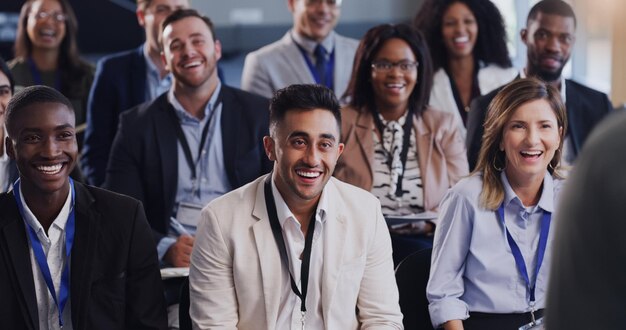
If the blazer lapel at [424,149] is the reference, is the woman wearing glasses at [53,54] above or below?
above

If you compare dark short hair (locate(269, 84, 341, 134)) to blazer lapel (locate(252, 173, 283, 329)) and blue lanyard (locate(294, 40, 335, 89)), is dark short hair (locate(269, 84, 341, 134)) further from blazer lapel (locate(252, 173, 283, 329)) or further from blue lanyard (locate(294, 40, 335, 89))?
blue lanyard (locate(294, 40, 335, 89))

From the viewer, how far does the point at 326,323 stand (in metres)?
2.48

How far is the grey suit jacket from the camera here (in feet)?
15.0

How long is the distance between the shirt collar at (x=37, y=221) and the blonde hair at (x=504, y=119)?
1241 mm

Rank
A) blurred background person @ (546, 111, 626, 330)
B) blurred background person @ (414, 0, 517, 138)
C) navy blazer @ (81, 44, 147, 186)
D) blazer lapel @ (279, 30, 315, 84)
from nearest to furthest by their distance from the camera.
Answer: blurred background person @ (546, 111, 626, 330) → navy blazer @ (81, 44, 147, 186) → blurred background person @ (414, 0, 517, 138) → blazer lapel @ (279, 30, 315, 84)

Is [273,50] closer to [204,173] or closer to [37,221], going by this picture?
[204,173]

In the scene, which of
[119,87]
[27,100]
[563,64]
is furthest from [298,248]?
[119,87]

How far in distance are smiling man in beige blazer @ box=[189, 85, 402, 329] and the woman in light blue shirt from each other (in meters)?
0.21

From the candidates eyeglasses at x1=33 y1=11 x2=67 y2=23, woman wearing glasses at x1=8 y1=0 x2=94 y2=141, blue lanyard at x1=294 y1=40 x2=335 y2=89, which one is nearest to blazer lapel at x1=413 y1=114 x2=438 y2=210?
blue lanyard at x1=294 y1=40 x2=335 y2=89

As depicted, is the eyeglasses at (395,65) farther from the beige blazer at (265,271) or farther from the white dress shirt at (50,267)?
the white dress shirt at (50,267)

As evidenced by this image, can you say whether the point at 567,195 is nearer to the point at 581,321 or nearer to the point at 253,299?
the point at 581,321

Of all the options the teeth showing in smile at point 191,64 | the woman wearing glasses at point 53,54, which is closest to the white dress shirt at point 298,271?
the teeth showing in smile at point 191,64

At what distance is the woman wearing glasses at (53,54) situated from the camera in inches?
189

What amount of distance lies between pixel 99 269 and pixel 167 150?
1.12 m
